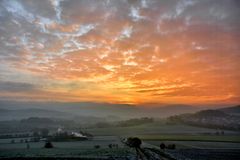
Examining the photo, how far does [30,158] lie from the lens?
70.2 metres

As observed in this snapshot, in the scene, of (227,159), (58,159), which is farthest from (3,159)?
(227,159)

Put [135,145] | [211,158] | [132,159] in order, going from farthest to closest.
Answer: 1. [135,145]
2. [211,158]
3. [132,159]

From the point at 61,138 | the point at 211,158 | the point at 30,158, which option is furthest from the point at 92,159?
the point at 61,138

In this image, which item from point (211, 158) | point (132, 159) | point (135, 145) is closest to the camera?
point (132, 159)

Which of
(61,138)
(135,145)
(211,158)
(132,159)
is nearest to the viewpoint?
(132,159)

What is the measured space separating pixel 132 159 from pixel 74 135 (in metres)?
87.9

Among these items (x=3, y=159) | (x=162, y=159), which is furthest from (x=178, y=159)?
(x=3, y=159)

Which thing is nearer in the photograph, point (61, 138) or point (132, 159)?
point (132, 159)

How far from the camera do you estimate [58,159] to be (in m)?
67.7

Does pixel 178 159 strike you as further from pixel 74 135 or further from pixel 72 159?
pixel 74 135

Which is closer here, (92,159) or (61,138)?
(92,159)

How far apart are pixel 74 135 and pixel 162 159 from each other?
8885cm

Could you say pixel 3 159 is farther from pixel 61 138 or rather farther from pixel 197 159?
pixel 61 138

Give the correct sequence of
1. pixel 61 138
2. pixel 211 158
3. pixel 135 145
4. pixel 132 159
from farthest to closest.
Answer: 1. pixel 61 138
2. pixel 135 145
3. pixel 211 158
4. pixel 132 159
